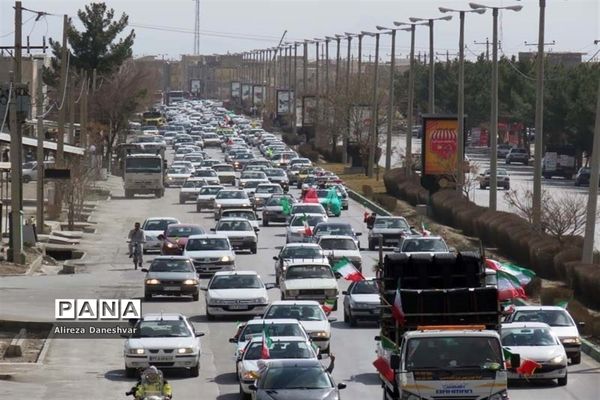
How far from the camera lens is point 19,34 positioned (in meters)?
55.3

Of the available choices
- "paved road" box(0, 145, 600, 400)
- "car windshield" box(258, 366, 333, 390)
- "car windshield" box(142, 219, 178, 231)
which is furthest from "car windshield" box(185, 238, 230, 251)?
"car windshield" box(258, 366, 333, 390)

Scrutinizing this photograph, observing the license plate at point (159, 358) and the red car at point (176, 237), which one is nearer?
the license plate at point (159, 358)

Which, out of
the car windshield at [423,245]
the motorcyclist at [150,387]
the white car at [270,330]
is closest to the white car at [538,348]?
the white car at [270,330]

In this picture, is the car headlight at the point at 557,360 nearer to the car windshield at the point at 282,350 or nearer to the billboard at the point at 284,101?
the car windshield at the point at 282,350

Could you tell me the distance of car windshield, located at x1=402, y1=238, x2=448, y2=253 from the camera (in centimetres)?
4953

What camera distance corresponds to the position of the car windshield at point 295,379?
82.5ft

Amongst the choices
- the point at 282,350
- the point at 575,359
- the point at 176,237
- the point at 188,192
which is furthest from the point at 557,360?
the point at 188,192

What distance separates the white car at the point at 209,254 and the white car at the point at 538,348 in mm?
19665

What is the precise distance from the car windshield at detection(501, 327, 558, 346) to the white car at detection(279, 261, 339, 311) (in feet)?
36.2

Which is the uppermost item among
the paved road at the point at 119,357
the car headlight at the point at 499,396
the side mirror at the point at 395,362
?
the side mirror at the point at 395,362

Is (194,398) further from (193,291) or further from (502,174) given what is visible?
(502,174)

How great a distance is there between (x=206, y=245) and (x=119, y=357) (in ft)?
51.0

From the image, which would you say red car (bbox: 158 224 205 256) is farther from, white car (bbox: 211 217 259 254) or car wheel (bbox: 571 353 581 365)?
car wheel (bbox: 571 353 581 365)

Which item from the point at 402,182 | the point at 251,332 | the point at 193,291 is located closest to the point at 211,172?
the point at 402,182
